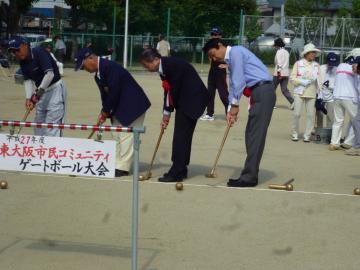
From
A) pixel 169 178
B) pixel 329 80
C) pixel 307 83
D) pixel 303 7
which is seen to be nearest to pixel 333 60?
pixel 329 80

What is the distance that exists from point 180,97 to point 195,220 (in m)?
2.30

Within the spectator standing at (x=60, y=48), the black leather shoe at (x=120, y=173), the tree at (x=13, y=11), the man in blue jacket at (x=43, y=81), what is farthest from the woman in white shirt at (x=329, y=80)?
the tree at (x=13, y=11)

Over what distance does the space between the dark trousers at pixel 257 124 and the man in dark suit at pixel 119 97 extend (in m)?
1.34

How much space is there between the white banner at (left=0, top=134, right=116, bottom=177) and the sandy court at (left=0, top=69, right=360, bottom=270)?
2.93ft

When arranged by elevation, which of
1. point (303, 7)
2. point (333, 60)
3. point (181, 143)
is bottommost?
point (181, 143)

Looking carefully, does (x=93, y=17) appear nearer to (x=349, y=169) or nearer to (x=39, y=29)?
(x=39, y=29)

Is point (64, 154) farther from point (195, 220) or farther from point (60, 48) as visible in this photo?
point (60, 48)

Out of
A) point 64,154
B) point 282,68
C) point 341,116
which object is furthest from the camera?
point 282,68

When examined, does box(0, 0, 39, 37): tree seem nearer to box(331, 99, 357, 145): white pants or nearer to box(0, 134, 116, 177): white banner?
box(331, 99, 357, 145): white pants

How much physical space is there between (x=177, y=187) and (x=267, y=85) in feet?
5.38

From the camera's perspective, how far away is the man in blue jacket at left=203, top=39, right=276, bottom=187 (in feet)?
29.8

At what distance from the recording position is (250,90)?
30.8ft

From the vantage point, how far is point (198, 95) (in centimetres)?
952

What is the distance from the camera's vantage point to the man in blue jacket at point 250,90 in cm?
908
